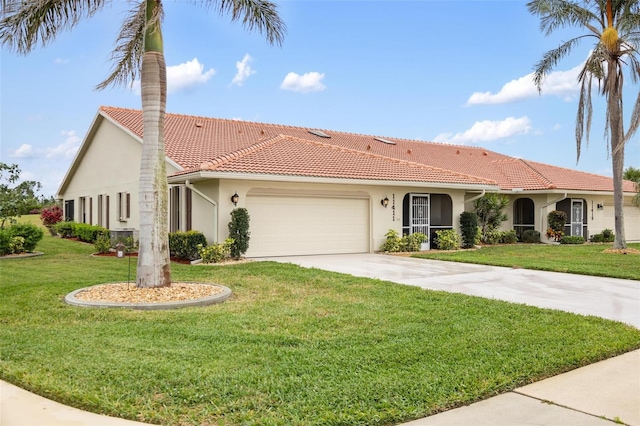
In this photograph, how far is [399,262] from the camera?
14.4 metres

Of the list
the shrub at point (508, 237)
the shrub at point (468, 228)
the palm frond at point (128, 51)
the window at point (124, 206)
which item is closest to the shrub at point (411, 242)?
the shrub at point (468, 228)

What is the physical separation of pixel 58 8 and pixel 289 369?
8053 mm

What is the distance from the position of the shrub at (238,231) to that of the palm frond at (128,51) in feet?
15.5

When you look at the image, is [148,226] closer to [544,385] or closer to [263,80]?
[544,385]

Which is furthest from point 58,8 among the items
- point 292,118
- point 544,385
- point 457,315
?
point 292,118

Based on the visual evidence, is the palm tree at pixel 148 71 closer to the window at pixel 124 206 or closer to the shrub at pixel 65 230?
the window at pixel 124 206

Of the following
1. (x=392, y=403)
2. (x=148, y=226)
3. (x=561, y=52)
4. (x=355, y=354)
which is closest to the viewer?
(x=392, y=403)

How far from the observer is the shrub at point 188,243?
14078mm

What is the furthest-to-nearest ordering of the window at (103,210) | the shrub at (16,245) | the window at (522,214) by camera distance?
1. the window at (522,214)
2. the window at (103,210)
3. the shrub at (16,245)

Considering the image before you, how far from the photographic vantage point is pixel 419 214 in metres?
18.6

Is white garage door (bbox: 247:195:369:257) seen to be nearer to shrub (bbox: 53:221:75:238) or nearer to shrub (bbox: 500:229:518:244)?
shrub (bbox: 500:229:518:244)

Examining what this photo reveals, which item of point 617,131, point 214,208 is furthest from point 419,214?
point 214,208

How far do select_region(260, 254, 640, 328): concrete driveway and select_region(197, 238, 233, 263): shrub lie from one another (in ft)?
6.00

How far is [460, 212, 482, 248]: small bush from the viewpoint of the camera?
19062 millimetres
